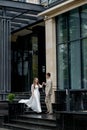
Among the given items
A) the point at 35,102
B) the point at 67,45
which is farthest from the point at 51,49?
the point at 35,102

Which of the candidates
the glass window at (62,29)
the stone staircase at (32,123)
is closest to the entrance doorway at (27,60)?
the glass window at (62,29)

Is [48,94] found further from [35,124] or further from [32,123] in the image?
[35,124]

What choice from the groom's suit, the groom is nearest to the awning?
the groom

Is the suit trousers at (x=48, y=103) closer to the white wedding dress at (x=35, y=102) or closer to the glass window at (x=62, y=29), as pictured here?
the white wedding dress at (x=35, y=102)

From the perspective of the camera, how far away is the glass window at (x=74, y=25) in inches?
816

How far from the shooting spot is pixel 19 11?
2433 centimetres

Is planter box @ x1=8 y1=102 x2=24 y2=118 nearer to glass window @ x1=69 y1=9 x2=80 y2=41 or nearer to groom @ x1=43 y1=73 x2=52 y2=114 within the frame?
groom @ x1=43 y1=73 x2=52 y2=114

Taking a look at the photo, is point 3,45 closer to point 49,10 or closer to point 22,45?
point 49,10

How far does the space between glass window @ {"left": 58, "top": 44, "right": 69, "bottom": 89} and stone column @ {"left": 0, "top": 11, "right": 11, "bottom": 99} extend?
10.7 feet

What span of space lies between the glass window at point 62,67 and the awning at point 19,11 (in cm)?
362

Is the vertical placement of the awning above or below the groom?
above

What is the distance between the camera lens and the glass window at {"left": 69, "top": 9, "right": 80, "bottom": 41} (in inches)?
816

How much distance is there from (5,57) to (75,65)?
4696 mm

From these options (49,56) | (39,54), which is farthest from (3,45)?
(39,54)
